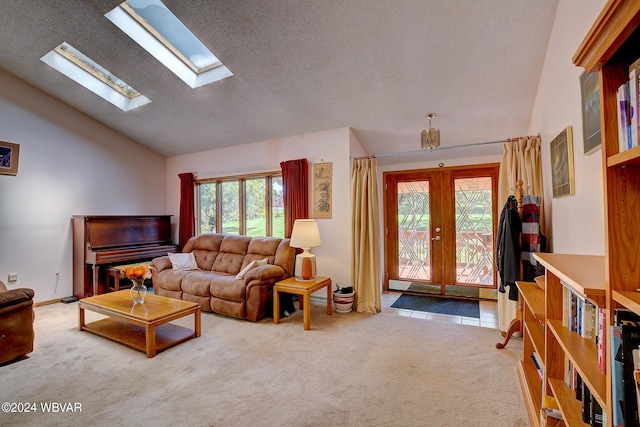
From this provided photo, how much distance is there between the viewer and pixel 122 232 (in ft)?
15.0

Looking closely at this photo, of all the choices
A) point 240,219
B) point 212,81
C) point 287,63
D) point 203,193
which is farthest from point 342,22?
point 203,193

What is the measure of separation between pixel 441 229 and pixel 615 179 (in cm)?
390

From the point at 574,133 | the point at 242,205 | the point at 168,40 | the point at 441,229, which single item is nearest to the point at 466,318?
the point at 441,229

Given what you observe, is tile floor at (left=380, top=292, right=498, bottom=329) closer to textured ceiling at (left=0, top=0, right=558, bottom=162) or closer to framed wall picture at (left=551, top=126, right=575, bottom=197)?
framed wall picture at (left=551, top=126, right=575, bottom=197)

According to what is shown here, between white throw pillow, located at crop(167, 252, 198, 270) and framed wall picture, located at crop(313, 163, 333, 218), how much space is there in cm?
199

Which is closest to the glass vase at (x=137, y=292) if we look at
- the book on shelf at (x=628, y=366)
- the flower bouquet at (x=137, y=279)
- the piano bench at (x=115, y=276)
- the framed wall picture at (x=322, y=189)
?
the flower bouquet at (x=137, y=279)

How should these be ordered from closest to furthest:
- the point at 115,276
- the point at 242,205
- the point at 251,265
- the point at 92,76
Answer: the point at 251,265, the point at 92,76, the point at 115,276, the point at 242,205

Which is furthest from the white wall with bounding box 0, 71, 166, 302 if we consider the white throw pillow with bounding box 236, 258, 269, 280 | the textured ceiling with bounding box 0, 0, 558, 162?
the white throw pillow with bounding box 236, 258, 269, 280

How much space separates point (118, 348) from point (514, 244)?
367 cm

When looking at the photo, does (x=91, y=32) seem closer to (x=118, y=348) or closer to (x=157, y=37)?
(x=157, y=37)

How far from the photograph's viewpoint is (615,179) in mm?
834

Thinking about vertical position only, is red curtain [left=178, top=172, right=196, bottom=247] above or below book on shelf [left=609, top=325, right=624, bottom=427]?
above

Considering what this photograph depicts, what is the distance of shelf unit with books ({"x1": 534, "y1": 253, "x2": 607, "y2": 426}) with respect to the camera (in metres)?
0.89

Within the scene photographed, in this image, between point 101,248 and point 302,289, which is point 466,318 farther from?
point 101,248
